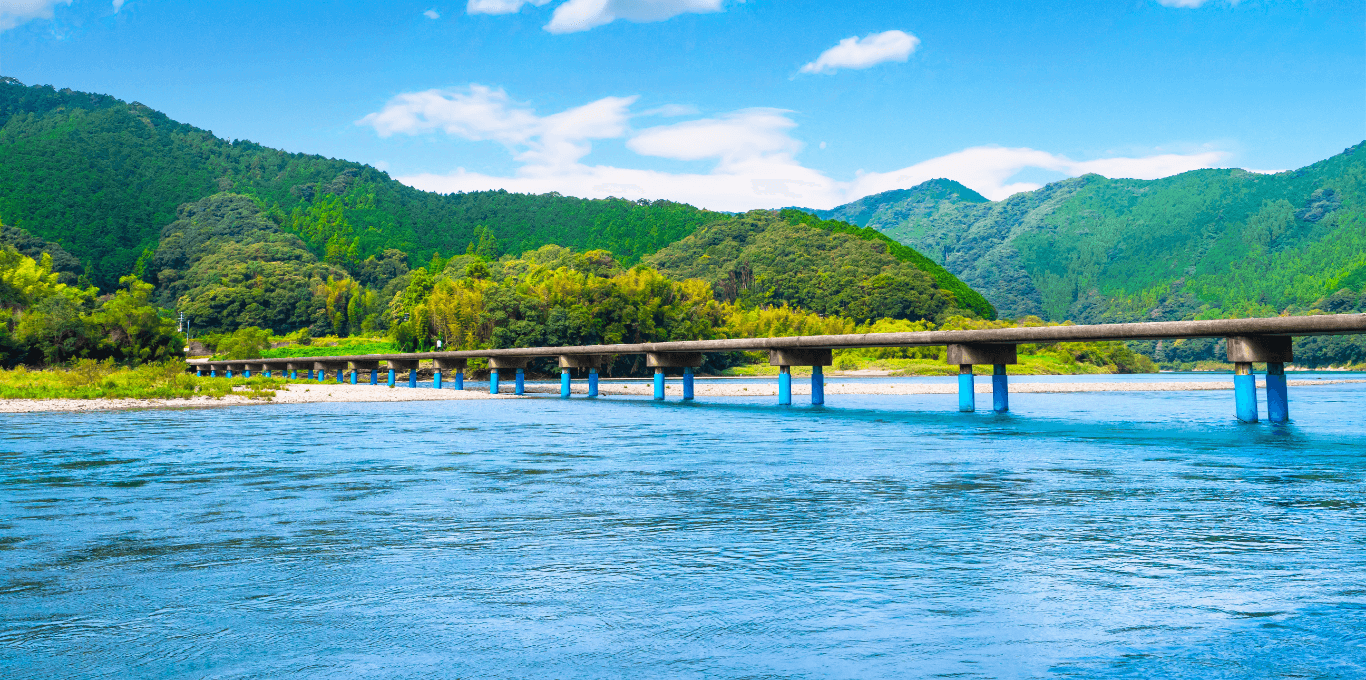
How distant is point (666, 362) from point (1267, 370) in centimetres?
3178

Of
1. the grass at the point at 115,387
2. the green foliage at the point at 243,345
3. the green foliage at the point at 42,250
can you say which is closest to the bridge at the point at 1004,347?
the grass at the point at 115,387

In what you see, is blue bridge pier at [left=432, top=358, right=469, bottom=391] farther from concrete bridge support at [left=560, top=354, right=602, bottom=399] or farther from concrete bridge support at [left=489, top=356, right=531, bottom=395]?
concrete bridge support at [left=560, top=354, right=602, bottom=399]

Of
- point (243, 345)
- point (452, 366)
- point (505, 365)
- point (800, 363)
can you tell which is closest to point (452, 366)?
point (452, 366)

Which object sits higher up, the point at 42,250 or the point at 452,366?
the point at 42,250

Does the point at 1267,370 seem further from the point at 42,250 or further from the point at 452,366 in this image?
the point at 42,250

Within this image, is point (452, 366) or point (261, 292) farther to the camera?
point (261, 292)

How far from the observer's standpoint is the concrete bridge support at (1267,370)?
3309 cm

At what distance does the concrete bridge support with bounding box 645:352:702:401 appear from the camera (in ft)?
192

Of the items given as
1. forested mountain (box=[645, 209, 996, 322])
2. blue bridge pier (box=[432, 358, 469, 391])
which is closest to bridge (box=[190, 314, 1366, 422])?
blue bridge pier (box=[432, 358, 469, 391])

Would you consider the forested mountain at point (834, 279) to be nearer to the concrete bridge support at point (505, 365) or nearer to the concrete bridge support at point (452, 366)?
the concrete bridge support at point (452, 366)

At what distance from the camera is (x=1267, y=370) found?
34969 millimetres

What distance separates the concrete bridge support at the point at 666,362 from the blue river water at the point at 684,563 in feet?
108

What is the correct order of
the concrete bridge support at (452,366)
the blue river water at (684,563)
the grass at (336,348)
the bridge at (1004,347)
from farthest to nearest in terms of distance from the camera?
1. the grass at (336,348)
2. the concrete bridge support at (452,366)
3. the bridge at (1004,347)
4. the blue river water at (684,563)

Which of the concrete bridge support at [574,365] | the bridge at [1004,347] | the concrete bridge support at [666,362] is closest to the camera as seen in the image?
the bridge at [1004,347]
